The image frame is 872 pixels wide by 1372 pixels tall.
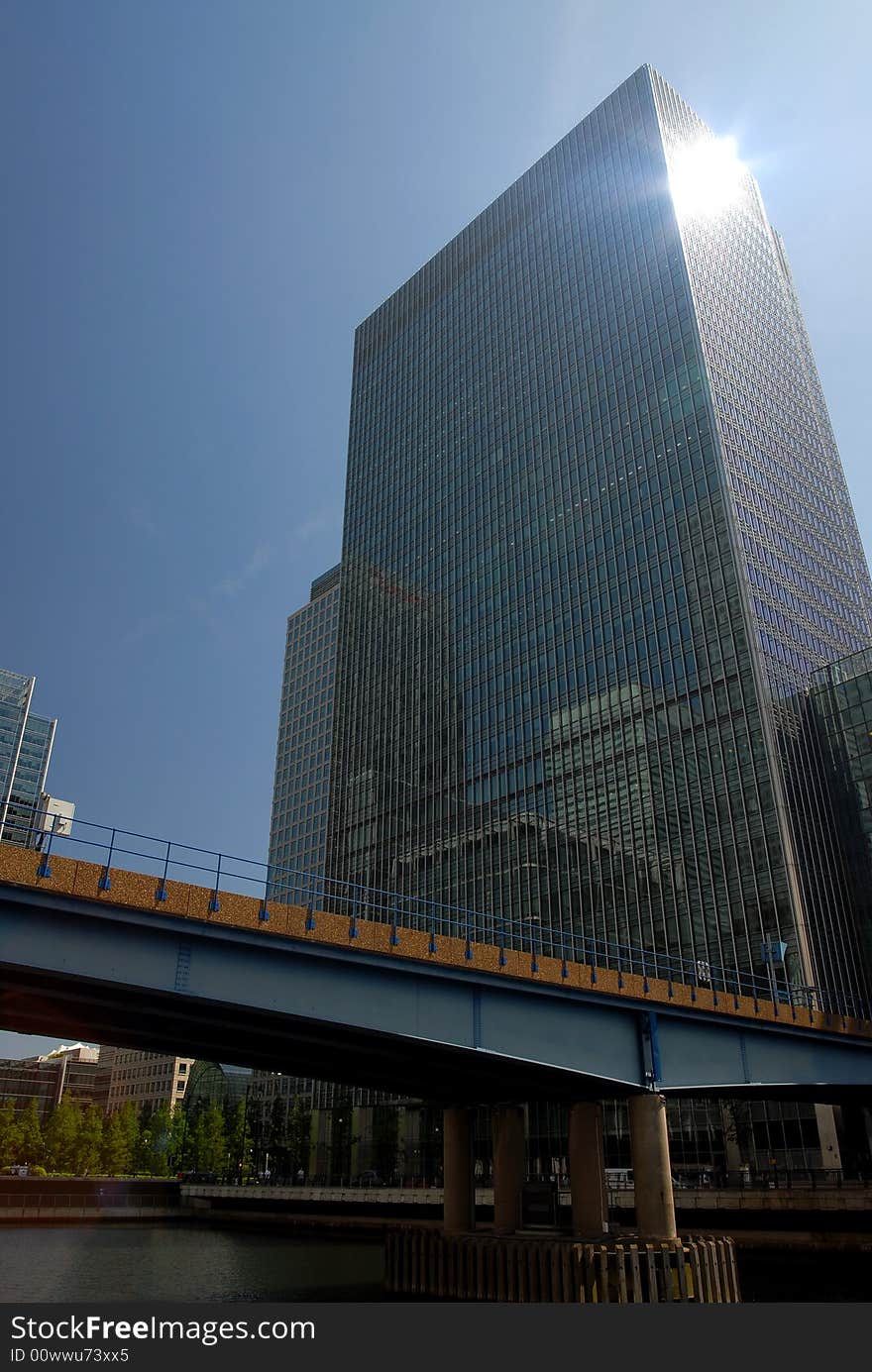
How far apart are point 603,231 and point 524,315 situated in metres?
14.6

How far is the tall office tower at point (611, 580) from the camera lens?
80875 mm

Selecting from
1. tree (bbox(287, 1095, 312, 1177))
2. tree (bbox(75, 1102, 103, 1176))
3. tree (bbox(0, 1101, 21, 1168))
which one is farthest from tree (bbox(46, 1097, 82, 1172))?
tree (bbox(287, 1095, 312, 1177))

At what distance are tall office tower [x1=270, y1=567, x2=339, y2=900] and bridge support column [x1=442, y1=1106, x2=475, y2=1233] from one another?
359 feet

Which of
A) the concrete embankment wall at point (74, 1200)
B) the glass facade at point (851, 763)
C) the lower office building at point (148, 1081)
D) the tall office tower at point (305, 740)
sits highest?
the tall office tower at point (305, 740)

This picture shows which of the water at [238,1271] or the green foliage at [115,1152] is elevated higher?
the green foliage at [115,1152]

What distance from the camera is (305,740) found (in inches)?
6998

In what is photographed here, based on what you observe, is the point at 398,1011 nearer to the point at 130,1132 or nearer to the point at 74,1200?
the point at 74,1200

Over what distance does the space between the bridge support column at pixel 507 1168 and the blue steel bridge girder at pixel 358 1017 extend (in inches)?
47.8

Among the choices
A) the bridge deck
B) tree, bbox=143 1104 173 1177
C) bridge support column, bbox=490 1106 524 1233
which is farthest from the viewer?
tree, bbox=143 1104 173 1177

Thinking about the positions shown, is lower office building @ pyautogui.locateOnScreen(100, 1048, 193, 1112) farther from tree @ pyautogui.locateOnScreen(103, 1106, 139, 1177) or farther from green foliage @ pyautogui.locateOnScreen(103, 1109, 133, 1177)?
green foliage @ pyautogui.locateOnScreen(103, 1109, 133, 1177)

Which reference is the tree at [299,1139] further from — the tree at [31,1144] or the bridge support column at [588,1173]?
the bridge support column at [588,1173]

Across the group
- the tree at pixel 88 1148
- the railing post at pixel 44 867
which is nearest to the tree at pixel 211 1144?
the tree at pixel 88 1148

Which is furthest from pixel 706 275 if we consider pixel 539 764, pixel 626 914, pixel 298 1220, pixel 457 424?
pixel 298 1220

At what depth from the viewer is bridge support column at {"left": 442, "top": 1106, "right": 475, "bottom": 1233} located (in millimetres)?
43875
